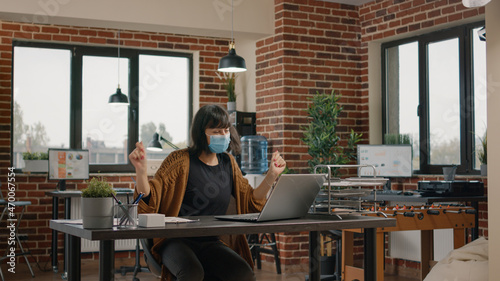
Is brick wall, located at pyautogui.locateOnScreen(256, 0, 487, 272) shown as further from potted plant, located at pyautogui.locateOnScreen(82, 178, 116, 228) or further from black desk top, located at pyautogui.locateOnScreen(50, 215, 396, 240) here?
potted plant, located at pyautogui.locateOnScreen(82, 178, 116, 228)

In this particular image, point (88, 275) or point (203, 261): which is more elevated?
point (203, 261)

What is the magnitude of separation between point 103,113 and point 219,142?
4.41m

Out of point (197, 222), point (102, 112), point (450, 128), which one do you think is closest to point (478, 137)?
point (450, 128)

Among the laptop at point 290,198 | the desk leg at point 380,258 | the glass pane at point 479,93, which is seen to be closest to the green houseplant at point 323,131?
the glass pane at point 479,93

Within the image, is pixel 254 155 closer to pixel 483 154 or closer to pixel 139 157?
pixel 483 154

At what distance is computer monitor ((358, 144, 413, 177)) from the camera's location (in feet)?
19.9

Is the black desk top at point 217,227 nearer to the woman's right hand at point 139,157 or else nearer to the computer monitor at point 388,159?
the woman's right hand at point 139,157

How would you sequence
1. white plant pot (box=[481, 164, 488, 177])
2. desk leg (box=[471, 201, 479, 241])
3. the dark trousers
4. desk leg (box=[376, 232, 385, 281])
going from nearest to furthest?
the dark trousers → desk leg (box=[376, 232, 385, 281]) → desk leg (box=[471, 201, 479, 241]) → white plant pot (box=[481, 164, 488, 177])

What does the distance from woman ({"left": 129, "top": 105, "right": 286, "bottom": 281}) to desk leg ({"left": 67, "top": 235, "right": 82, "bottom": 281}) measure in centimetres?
39

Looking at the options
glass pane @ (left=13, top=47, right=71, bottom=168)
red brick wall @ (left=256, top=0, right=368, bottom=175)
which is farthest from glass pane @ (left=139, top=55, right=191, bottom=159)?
red brick wall @ (left=256, top=0, right=368, bottom=175)

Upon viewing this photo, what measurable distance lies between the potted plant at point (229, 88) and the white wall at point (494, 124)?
3.68m

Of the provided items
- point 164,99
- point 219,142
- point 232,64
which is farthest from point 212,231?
point 164,99

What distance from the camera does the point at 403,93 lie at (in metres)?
6.60

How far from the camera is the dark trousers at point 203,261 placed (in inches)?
115
